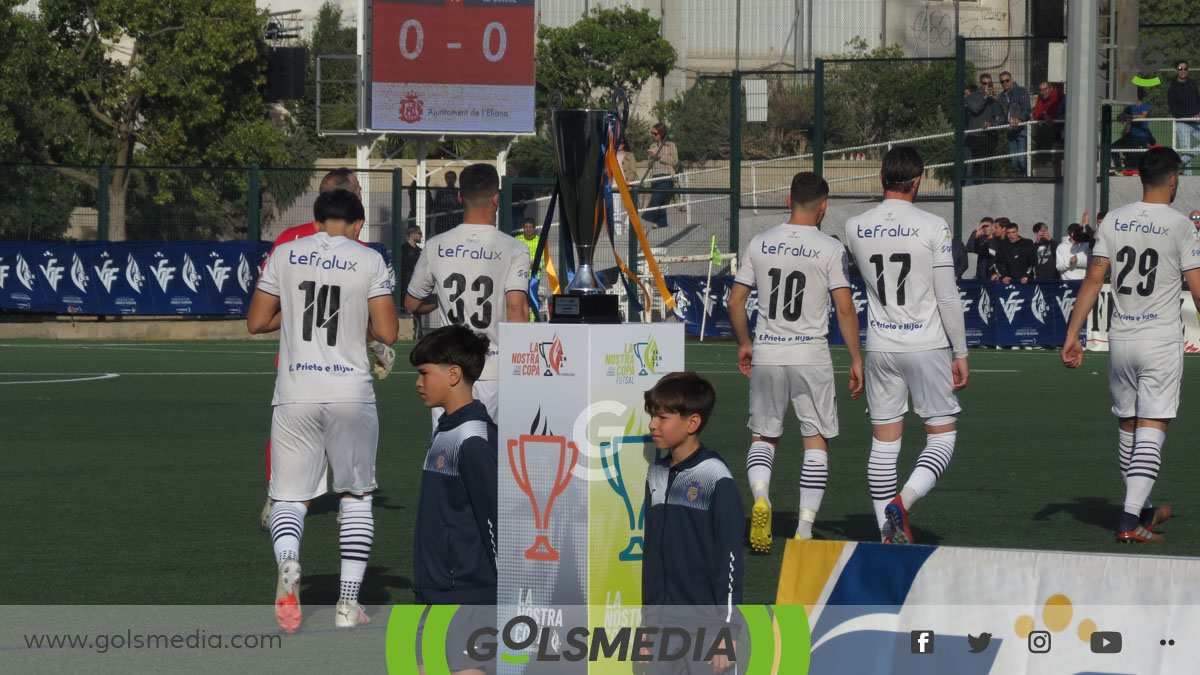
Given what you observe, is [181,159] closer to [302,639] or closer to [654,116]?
[654,116]

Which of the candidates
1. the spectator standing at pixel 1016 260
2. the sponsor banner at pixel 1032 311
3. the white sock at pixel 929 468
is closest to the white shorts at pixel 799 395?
the white sock at pixel 929 468

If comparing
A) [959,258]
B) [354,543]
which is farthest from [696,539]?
[959,258]

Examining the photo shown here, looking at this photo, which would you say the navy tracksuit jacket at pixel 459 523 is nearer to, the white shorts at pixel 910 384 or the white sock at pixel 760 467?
the white sock at pixel 760 467

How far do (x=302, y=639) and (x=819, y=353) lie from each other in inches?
138

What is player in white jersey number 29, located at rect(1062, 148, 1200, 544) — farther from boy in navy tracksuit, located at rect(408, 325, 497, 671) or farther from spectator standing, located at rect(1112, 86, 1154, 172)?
spectator standing, located at rect(1112, 86, 1154, 172)

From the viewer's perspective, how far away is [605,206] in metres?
7.00

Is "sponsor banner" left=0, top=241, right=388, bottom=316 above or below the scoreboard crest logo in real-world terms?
below

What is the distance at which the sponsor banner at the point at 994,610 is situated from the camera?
4.82 meters

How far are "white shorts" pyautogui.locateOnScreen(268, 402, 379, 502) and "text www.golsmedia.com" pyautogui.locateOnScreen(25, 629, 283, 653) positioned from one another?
2.15 ft

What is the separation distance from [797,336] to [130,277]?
21.6m

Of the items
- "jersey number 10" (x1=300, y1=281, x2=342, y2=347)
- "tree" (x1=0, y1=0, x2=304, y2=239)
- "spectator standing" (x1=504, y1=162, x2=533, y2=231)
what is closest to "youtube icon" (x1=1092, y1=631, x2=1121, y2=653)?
"jersey number 10" (x1=300, y1=281, x2=342, y2=347)

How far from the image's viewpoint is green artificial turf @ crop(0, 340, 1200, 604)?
8.62 meters

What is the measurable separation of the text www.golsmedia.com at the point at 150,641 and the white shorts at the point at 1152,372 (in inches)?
195

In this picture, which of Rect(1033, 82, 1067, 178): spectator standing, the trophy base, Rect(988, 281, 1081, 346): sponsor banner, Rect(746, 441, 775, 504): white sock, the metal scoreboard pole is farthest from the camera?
Rect(1033, 82, 1067, 178): spectator standing
